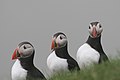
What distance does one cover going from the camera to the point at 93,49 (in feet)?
21.3

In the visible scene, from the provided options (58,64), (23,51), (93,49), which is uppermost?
(23,51)

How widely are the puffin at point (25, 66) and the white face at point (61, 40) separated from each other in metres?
0.57

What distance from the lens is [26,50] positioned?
590 centimetres

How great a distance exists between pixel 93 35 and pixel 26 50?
1301 mm

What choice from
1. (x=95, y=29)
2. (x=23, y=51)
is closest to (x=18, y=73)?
(x=23, y=51)

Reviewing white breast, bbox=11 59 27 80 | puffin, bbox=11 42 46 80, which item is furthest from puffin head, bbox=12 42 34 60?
white breast, bbox=11 59 27 80

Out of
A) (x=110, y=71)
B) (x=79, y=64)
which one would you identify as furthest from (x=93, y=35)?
(x=110, y=71)

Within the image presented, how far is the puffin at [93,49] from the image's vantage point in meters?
6.34

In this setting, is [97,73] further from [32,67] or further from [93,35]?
[93,35]

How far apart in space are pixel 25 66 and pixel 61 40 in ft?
2.89

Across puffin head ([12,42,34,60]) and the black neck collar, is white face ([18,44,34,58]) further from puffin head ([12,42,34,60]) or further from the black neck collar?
the black neck collar

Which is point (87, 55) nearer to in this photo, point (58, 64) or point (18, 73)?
point (58, 64)

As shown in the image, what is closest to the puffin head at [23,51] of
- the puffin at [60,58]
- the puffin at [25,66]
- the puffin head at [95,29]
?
the puffin at [25,66]

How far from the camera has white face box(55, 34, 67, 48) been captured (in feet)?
20.7
